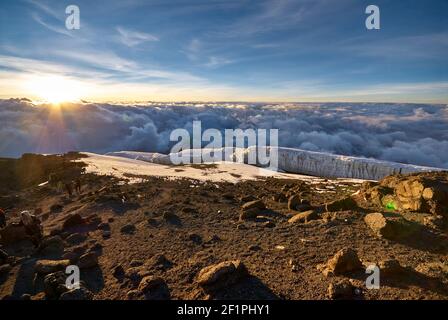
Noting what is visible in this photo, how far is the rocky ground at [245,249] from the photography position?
8906 millimetres

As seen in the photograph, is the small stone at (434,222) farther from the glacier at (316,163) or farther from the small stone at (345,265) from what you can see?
the glacier at (316,163)

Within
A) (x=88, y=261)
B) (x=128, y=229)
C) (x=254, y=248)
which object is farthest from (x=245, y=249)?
(x=128, y=229)

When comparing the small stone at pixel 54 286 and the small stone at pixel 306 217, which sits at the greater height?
the small stone at pixel 306 217

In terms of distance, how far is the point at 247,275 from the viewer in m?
9.45

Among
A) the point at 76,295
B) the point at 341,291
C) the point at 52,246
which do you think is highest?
the point at 341,291

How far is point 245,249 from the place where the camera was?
39.3 feet

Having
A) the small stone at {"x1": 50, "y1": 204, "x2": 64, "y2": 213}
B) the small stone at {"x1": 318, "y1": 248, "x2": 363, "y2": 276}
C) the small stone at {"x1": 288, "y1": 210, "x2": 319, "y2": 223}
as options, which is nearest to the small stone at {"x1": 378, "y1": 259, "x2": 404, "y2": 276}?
the small stone at {"x1": 318, "y1": 248, "x2": 363, "y2": 276}

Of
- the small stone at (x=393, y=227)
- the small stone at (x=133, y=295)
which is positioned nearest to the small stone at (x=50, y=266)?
the small stone at (x=133, y=295)

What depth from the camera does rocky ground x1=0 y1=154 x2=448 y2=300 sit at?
29.2ft

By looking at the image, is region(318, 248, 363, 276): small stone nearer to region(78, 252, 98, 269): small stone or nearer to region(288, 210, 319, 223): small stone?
region(288, 210, 319, 223): small stone

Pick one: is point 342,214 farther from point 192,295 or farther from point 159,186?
point 159,186

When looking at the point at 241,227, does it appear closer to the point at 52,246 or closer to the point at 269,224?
the point at 269,224

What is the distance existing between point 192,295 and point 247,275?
1.75 meters
